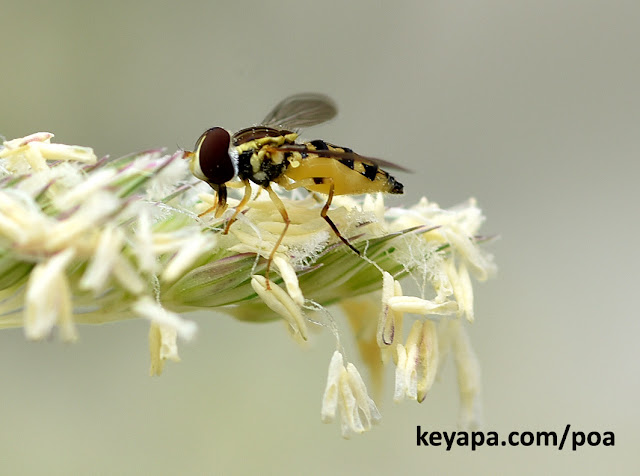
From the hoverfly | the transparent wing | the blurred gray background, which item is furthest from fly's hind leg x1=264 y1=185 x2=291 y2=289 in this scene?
the blurred gray background

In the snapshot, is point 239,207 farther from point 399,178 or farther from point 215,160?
point 399,178

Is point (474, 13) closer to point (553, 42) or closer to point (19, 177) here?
point (553, 42)

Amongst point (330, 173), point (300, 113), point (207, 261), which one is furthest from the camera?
point (300, 113)

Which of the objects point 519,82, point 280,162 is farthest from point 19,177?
point 519,82

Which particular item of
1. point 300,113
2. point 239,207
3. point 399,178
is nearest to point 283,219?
Answer: point 239,207

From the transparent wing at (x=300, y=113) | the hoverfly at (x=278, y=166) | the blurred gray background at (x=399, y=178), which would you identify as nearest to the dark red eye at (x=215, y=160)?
the hoverfly at (x=278, y=166)

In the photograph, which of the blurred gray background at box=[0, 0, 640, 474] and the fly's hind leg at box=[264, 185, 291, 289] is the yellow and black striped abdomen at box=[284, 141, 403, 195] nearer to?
the fly's hind leg at box=[264, 185, 291, 289]
